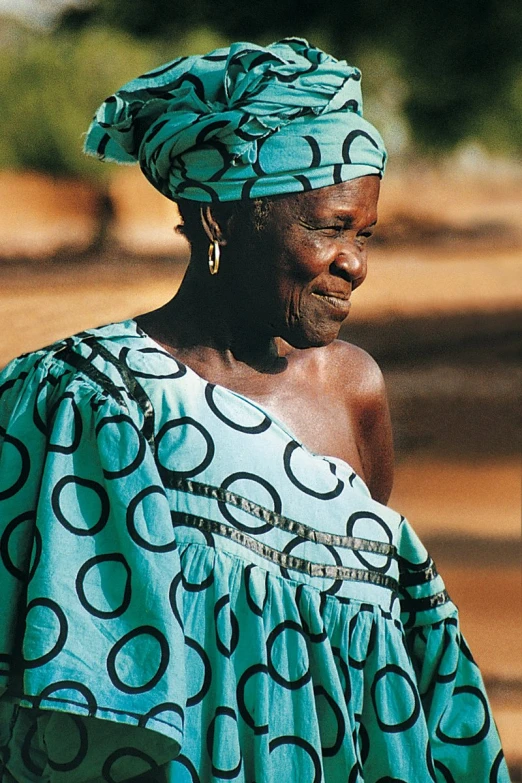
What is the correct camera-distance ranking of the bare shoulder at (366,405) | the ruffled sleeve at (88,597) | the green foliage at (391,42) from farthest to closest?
the green foliage at (391,42) → the bare shoulder at (366,405) → the ruffled sleeve at (88,597)

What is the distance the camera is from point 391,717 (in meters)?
1.68

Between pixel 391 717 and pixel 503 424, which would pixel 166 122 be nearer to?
pixel 391 717

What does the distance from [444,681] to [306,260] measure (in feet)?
2.16

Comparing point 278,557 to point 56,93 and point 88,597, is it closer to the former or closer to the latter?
point 88,597

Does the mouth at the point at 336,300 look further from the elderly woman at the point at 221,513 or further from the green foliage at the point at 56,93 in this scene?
the green foliage at the point at 56,93

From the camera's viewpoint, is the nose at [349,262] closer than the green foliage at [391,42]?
Yes

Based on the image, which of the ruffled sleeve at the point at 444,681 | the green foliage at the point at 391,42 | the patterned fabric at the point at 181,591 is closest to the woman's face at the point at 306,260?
the patterned fabric at the point at 181,591

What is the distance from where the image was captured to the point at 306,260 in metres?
1.67

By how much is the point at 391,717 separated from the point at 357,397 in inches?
19.8

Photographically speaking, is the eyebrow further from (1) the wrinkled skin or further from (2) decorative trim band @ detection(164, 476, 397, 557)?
(2) decorative trim band @ detection(164, 476, 397, 557)

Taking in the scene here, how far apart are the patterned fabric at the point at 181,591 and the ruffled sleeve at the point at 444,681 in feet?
0.18

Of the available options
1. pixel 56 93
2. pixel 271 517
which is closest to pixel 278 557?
pixel 271 517

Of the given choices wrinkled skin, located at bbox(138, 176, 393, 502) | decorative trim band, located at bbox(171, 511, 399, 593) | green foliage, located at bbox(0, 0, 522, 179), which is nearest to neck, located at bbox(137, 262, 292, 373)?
wrinkled skin, located at bbox(138, 176, 393, 502)

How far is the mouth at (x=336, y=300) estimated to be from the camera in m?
1.69
